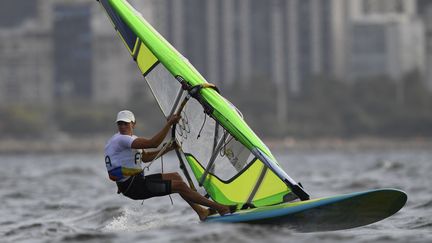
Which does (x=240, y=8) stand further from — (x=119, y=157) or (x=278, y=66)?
(x=119, y=157)

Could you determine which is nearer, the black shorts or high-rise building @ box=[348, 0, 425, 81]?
the black shorts

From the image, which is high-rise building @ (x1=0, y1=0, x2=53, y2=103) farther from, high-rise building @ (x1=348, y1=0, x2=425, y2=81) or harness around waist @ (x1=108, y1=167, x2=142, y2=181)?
harness around waist @ (x1=108, y1=167, x2=142, y2=181)

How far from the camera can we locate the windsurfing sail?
14.3m

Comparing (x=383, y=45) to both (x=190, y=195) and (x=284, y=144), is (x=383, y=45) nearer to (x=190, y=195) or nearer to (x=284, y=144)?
(x=284, y=144)

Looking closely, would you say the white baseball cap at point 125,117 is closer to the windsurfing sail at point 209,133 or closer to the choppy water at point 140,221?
the windsurfing sail at point 209,133

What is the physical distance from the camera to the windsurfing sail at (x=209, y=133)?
14320 millimetres

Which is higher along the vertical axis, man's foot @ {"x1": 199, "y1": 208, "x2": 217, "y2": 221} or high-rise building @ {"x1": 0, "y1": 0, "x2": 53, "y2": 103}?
high-rise building @ {"x1": 0, "y1": 0, "x2": 53, "y2": 103}

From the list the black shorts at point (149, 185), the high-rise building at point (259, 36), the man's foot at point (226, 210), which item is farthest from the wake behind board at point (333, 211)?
the high-rise building at point (259, 36)

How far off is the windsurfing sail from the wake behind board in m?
0.39

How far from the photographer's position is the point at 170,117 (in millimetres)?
14672

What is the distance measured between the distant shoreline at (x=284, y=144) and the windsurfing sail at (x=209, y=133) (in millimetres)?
95953

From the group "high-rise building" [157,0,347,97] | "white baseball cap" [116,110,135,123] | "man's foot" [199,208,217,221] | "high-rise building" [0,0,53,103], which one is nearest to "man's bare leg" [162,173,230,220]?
"man's foot" [199,208,217,221]

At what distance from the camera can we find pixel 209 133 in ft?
48.9

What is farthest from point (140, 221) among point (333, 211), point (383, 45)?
point (383, 45)
